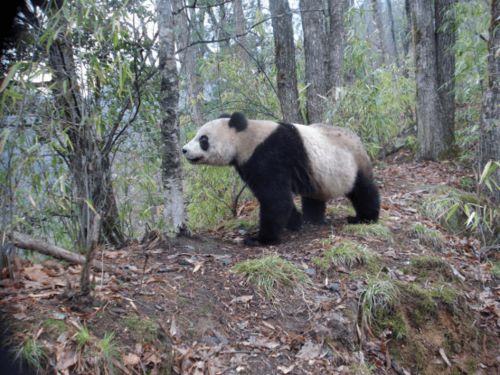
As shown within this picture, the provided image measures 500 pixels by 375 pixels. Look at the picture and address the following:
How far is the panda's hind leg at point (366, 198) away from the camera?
21.3 ft

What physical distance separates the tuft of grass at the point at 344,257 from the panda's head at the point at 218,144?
180cm

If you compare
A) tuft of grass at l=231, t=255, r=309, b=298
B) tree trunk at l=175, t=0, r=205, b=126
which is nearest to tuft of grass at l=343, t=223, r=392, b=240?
tuft of grass at l=231, t=255, r=309, b=298

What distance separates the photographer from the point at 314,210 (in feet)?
22.7

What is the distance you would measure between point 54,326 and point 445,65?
9.58 m

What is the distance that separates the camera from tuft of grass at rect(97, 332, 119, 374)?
10.1ft

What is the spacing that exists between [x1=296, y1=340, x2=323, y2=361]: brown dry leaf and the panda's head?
2838 millimetres

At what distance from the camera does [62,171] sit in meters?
4.36

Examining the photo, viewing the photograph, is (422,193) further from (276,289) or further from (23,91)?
(23,91)

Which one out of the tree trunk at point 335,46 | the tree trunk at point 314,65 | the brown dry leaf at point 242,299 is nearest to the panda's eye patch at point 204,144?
the brown dry leaf at point 242,299

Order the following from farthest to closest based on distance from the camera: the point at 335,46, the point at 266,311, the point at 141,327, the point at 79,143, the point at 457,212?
the point at 335,46 → the point at 457,212 → the point at 266,311 → the point at 79,143 → the point at 141,327

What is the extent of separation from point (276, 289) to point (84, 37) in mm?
3010

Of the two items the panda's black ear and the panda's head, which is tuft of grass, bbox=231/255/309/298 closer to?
the panda's head

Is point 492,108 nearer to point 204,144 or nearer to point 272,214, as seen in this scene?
point 272,214

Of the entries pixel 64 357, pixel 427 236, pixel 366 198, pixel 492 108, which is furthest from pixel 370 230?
pixel 64 357
